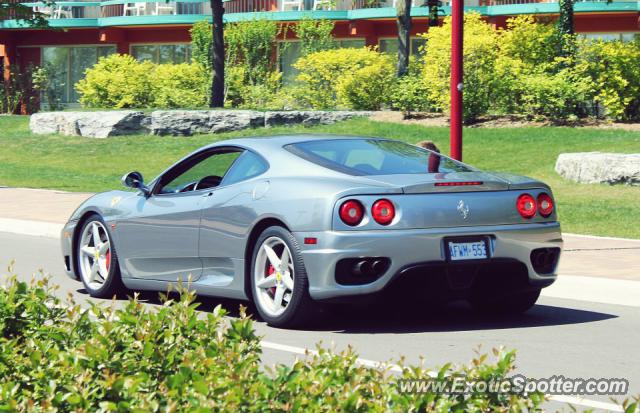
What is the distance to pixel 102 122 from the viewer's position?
1362 inches

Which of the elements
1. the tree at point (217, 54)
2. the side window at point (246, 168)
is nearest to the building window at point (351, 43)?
the tree at point (217, 54)

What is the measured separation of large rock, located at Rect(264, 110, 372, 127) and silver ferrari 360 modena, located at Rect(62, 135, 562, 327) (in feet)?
71.7

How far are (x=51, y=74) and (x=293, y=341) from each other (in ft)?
142

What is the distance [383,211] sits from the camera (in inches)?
343

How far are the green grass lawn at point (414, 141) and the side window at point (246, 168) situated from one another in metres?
7.46

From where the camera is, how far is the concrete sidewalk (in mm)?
12047

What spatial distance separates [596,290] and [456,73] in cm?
421

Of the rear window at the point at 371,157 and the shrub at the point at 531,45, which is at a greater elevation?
the shrub at the point at 531,45

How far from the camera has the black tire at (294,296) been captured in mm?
8828

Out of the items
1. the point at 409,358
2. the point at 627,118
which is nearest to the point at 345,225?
the point at 409,358

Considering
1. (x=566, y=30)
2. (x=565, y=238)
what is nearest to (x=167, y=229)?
(x=565, y=238)

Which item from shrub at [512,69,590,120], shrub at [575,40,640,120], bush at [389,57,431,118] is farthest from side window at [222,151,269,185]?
bush at [389,57,431,118]

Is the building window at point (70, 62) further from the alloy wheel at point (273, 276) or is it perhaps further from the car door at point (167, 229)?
the alloy wheel at point (273, 276)

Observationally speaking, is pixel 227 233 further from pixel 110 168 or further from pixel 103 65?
pixel 103 65
